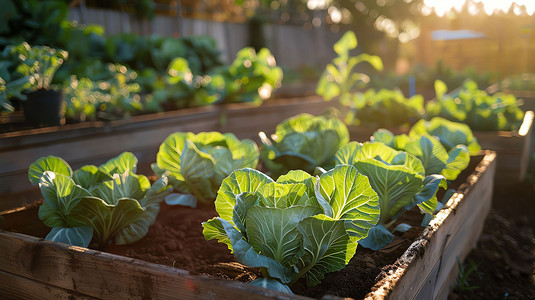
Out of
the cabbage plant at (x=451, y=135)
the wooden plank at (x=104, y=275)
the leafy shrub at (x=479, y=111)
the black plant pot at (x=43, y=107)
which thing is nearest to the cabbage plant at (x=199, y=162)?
the wooden plank at (x=104, y=275)

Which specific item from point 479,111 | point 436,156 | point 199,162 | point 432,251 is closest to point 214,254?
point 199,162

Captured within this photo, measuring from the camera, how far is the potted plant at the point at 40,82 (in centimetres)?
196

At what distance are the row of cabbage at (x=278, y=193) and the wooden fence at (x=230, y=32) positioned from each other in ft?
14.4

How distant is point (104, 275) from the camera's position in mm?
1016

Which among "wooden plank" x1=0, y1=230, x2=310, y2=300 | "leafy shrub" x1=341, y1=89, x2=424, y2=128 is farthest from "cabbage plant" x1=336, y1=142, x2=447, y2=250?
"leafy shrub" x1=341, y1=89, x2=424, y2=128

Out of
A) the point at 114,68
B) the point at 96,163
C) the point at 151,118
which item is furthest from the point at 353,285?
the point at 114,68

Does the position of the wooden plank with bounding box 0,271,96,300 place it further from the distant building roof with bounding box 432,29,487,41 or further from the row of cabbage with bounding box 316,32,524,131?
the distant building roof with bounding box 432,29,487,41

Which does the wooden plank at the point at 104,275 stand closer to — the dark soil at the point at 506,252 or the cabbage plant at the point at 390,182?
the cabbage plant at the point at 390,182

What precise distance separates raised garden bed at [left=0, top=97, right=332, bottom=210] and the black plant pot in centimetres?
7

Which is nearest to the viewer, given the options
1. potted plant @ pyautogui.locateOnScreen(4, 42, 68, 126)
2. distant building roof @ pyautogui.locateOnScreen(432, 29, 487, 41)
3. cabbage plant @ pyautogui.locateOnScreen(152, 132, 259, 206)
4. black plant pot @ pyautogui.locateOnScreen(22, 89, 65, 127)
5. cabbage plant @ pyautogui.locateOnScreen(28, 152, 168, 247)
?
cabbage plant @ pyautogui.locateOnScreen(28, 152, 168, 247)

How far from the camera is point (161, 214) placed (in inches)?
65.8

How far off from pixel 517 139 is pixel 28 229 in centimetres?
279

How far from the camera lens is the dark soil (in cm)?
174

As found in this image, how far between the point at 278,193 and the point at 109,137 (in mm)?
1793
